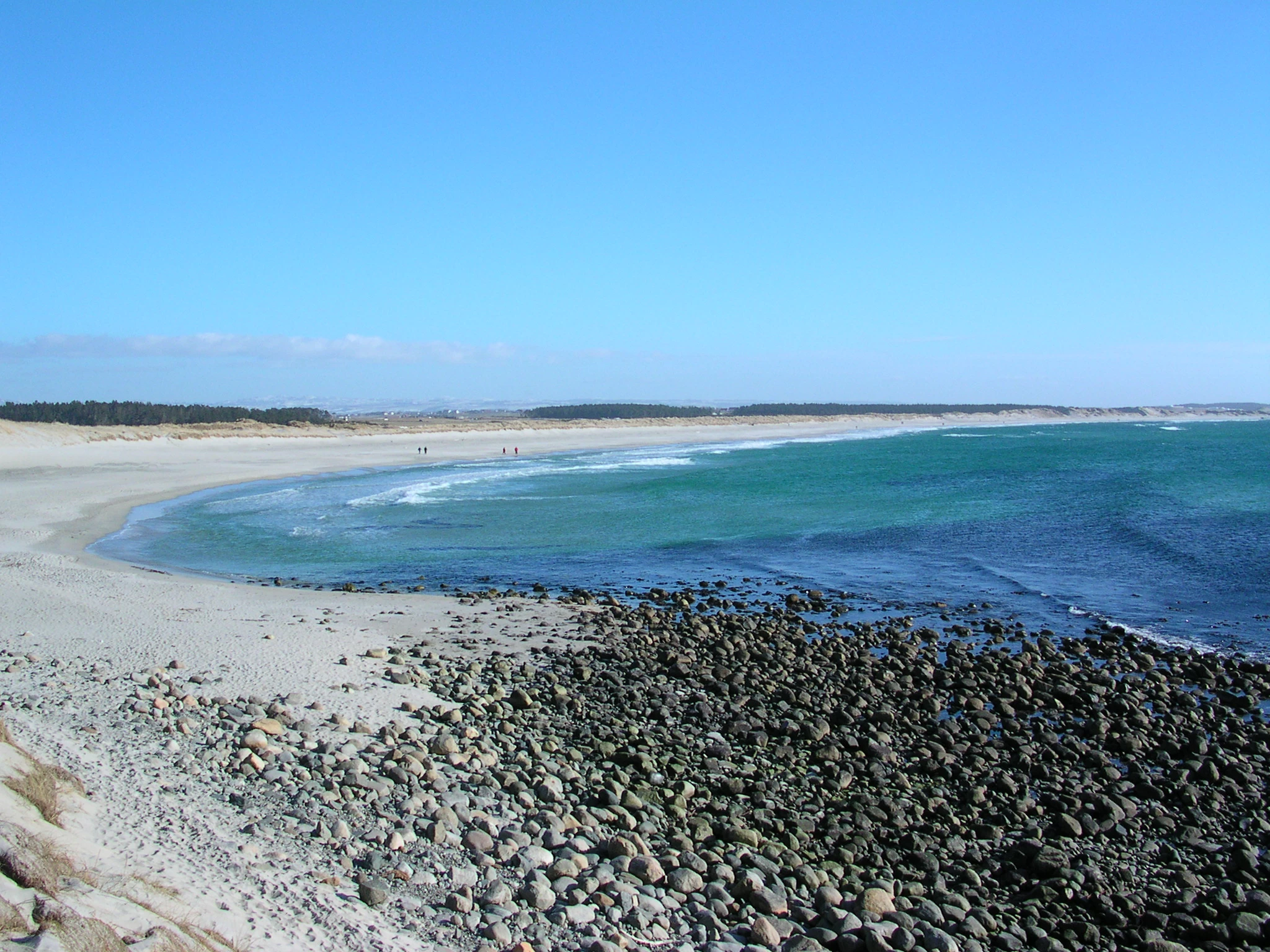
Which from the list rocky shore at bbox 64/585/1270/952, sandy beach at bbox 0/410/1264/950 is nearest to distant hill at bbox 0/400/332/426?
sandy beach at bbox 0/410/1264/950

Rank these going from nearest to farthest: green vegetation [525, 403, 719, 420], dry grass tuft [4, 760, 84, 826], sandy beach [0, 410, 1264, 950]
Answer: sandy beach [0, 410, 1264, 950] < dry grass tuft [4, 760, 84, 826] < green vegetation [525, 403, 719, 420]

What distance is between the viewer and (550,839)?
6742mm

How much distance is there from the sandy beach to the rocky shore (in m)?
0.31

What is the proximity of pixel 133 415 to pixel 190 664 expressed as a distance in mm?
74659

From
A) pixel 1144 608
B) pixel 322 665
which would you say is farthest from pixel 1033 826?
pixel 1144 608

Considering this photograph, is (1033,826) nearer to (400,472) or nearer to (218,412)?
(400,472)

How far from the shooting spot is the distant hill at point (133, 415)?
70812 mm

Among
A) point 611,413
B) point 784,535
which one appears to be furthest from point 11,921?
point 611,413

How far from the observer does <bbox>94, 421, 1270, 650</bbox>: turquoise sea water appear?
61.6 ft

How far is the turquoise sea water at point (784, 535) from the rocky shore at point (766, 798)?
604cm

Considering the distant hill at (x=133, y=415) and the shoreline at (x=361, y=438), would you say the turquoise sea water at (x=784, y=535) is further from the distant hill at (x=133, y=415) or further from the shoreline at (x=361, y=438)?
the distant hill at (x=133, y=415)

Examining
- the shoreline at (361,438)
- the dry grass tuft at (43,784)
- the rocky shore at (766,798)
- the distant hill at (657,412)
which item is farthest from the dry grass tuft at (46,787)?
the distant hill at (657,412)

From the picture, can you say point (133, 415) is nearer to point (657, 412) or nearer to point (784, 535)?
point (784, 535)

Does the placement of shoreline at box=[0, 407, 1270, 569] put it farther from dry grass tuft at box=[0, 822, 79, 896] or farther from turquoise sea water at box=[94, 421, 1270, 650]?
dry grass tuft at box=[0, 822, 79, 896]
